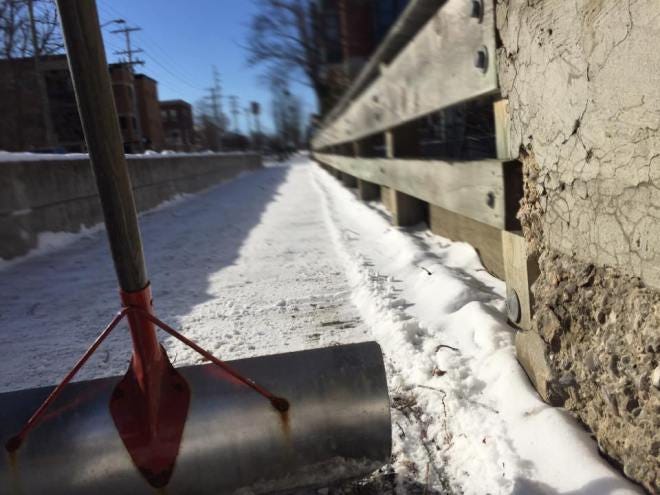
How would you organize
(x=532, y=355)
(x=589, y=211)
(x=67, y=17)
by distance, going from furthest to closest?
A: 1. (x=532, y=355)
2. (x=589, y=211)
3. (x=67, y=17)

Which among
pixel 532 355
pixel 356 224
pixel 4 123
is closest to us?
pixel 532 355

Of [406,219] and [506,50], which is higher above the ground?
[506,50]

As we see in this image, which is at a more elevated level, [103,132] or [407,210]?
[103,132]

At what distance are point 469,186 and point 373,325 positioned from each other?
2.79 ft

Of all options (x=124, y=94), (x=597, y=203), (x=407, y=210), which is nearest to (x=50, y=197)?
(x=124, y=94)

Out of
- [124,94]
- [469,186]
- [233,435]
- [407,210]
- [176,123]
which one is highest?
[176,123]

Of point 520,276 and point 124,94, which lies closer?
point 520,276

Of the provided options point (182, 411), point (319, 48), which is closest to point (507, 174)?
point (182, 411)

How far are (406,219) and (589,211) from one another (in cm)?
331

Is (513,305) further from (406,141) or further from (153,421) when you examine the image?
(406,141)

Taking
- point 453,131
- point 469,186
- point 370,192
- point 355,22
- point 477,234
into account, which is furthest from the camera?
point 355,22

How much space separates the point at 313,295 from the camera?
3.30 metres

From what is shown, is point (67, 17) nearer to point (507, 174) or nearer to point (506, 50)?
point (506, 50)

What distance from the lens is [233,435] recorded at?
55.5 inches
